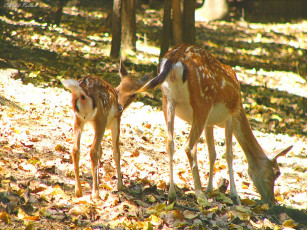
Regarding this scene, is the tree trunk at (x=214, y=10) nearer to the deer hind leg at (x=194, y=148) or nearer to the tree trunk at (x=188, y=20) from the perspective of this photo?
the tree trunk at (x=188, y=20)

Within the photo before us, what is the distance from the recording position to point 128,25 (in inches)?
485

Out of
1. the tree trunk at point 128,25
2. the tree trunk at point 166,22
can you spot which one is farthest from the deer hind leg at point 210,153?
the tree trunk at point 128,25

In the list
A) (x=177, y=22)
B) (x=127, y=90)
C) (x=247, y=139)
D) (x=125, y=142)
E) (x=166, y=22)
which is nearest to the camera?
(x=127, y=90)

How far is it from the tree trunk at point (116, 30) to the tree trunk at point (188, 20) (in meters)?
2.24

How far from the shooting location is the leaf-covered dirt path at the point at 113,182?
15.3ft

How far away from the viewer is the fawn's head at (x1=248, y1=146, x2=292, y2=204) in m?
6.49

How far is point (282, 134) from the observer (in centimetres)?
1059

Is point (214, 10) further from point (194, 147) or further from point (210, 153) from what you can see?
point (194, 147)

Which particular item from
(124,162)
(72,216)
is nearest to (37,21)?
(124,162)

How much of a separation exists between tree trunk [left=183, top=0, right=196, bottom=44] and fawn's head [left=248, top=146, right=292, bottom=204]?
736 cm

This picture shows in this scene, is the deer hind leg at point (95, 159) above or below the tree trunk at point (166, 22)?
below

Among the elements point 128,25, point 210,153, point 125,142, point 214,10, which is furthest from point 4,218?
point 214,10

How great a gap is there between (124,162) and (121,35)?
23.9ft

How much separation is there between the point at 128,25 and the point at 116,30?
1.43 ft
